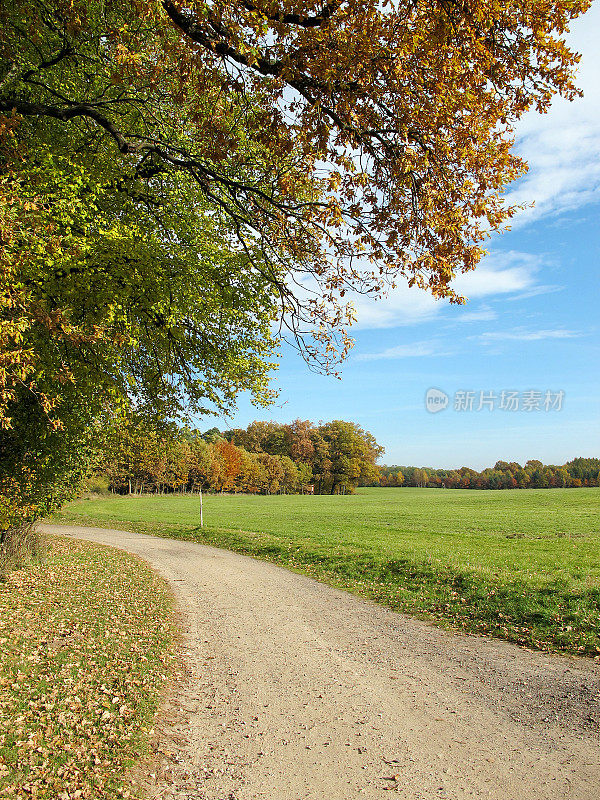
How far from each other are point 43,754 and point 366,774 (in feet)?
11.0

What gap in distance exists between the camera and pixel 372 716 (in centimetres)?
587

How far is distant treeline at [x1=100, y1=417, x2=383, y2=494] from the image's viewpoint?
76750mm

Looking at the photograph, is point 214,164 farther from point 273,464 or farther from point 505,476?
point 505,476

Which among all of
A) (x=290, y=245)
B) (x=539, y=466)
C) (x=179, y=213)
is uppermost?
(x=179, y=213)

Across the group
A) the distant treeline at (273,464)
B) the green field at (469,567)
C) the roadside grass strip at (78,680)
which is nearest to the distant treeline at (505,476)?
the distant treeline at (273,464)

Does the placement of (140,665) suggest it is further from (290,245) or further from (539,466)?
(539,466)

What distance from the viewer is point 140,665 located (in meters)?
7.63

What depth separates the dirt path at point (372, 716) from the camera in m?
4.59

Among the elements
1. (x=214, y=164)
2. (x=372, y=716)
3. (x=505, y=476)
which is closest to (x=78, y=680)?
(x=372, y=716)

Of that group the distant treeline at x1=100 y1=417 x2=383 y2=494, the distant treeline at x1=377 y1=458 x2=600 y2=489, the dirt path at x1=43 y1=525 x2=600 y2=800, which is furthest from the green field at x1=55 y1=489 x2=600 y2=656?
the distant treeline at x1=377 y1=458 x2=600 y2=489

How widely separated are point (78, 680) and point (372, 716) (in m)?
4.22

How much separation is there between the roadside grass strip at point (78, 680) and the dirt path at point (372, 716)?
52cm

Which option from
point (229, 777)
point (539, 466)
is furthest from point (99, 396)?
point (539, 466)

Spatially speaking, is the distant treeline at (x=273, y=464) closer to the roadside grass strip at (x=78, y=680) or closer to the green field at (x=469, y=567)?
the green field at (x=469, y=567)
